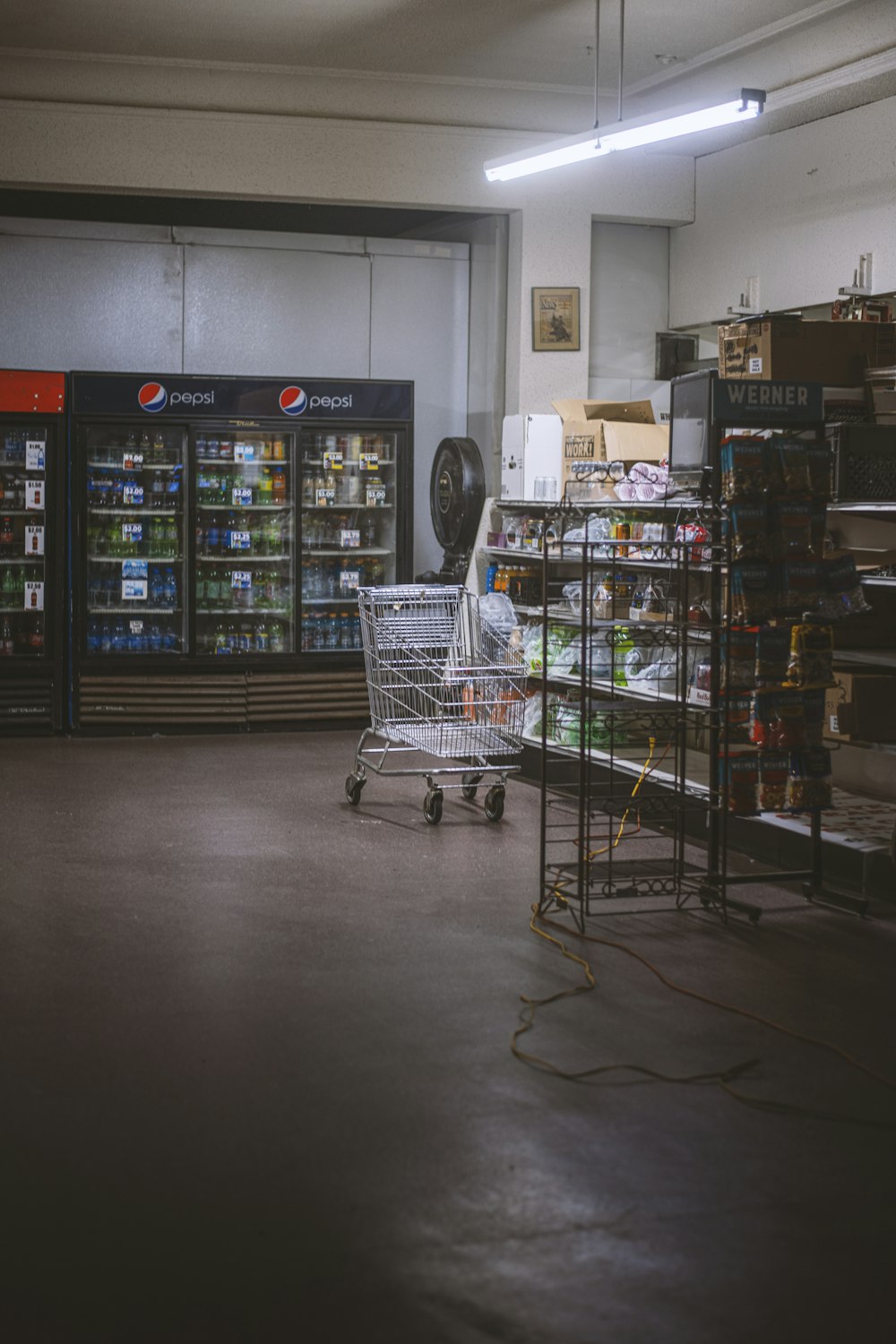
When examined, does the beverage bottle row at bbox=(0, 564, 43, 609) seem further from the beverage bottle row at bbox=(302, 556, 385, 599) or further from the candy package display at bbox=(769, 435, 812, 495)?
the candy package display at bbox=(769, 435, 812, 495)

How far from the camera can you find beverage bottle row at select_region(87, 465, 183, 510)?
952 centimetres

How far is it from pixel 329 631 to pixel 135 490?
1.59 meters

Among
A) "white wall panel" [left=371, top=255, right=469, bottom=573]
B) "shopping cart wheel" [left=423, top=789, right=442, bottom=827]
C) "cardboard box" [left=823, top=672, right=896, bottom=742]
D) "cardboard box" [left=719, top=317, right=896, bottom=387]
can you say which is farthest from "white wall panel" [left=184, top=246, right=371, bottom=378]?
"cardboard box" [left=823, top=672, right=896, bottom=742]

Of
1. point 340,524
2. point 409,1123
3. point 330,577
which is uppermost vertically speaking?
point 340,524

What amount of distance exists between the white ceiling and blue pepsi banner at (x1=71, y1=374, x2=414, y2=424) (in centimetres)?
169

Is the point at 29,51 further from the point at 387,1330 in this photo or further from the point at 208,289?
the point at 387,1330

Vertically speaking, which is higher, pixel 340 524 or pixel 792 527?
pixel 340 524

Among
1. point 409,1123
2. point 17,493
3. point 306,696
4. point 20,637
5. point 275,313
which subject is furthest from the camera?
point 275,313

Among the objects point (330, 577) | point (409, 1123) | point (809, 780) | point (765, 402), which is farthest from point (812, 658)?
point (330, 577)

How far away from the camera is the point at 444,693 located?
798 cm

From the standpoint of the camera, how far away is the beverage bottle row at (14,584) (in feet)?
30.9

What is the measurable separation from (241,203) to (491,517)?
10.9 ft

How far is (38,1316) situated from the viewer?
2516 millimetres

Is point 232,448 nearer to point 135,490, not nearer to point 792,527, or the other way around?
point 135,490
